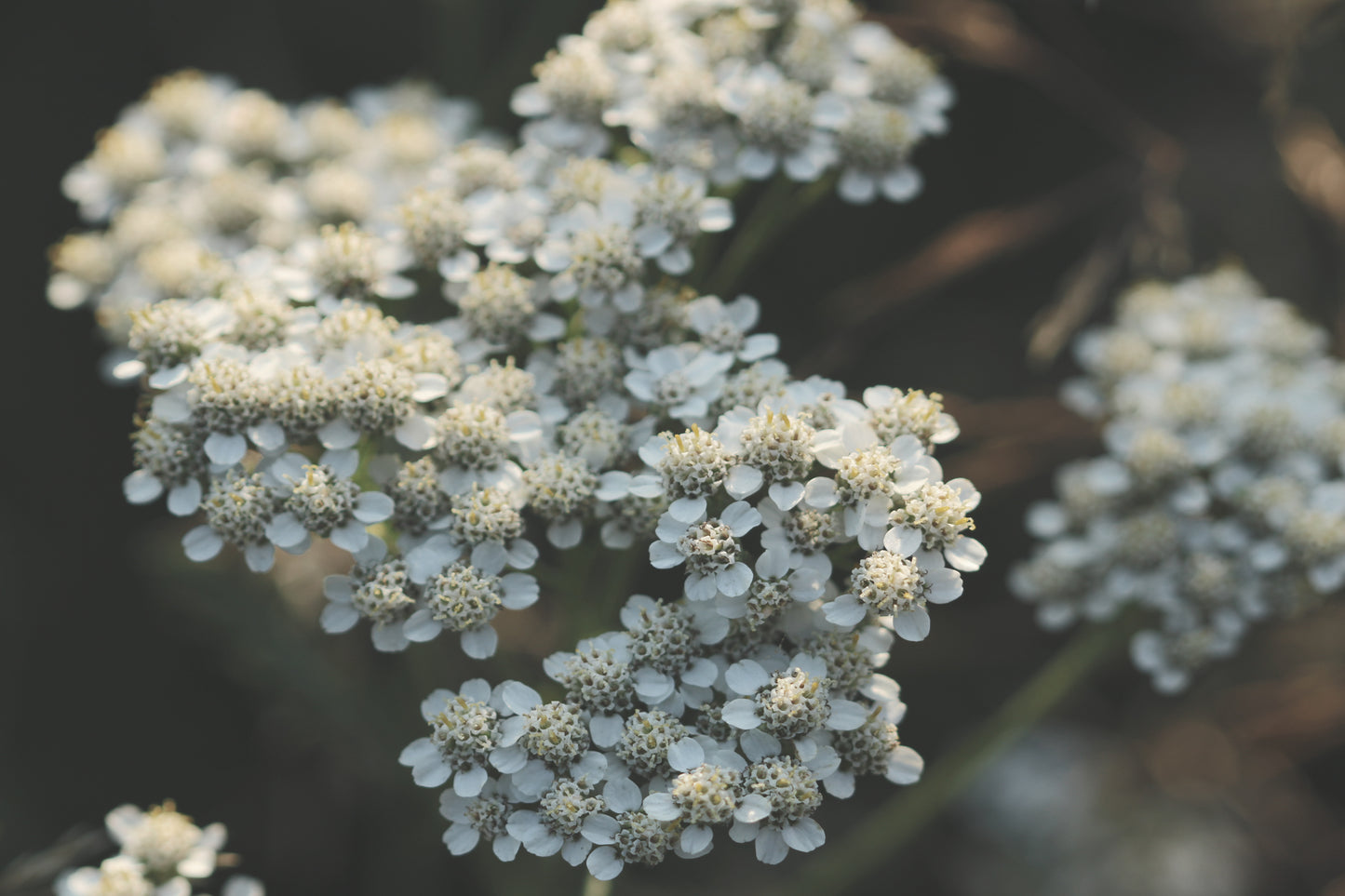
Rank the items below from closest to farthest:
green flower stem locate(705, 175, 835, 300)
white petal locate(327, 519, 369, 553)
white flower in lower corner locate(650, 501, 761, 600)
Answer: white flower in lower corner locate(650, 501, 761, 600), white petal locate(327, 519, 369, 553), green flower stem locate(705, 175, 835, 300)

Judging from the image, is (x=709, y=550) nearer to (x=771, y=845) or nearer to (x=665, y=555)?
(x=665, y=555)

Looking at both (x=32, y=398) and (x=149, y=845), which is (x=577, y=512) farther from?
(x=32, y=398)

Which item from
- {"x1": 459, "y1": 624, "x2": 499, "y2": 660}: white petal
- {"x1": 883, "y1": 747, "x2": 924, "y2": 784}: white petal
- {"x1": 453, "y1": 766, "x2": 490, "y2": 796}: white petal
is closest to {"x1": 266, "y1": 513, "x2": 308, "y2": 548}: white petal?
{"x1": 459, "y1": 624, "x2": 499, "y2": 660}: white petal

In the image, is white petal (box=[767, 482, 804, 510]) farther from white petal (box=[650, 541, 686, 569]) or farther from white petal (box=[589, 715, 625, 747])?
white petal (box=[589, 715, 625, 747])

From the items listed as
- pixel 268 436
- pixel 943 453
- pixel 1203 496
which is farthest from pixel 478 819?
pixel 943 453

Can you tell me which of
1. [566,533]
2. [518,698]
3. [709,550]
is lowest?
[518,698]

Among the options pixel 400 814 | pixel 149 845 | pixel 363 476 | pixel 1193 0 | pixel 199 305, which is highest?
pixel 1193 0

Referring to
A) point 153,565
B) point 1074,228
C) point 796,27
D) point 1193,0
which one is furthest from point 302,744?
point 1193,0
